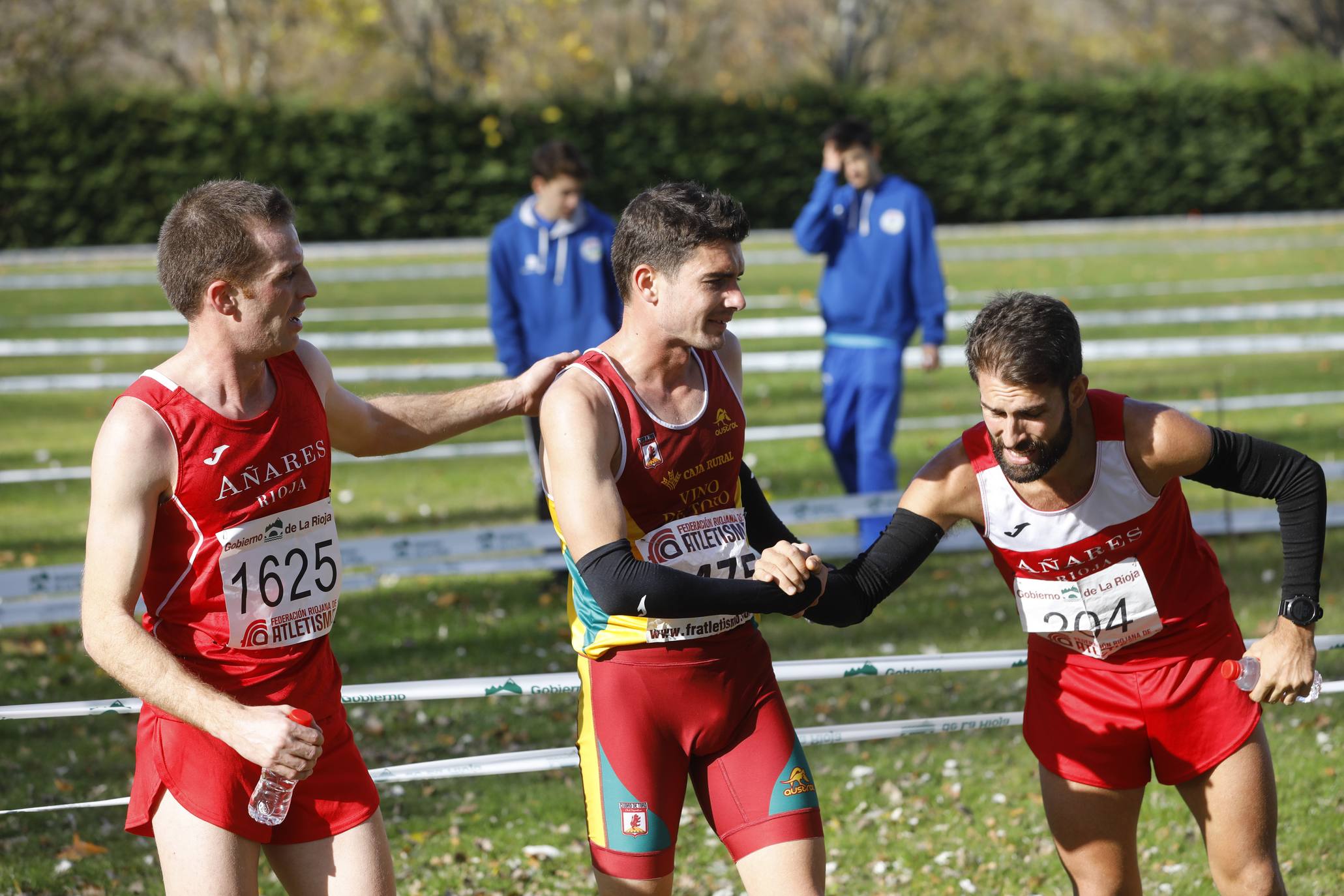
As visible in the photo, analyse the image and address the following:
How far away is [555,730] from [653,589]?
10.9 feet

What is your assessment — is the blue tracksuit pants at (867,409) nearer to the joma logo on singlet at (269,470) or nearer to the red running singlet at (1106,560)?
the red running singlet at (1106,560)

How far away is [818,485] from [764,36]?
4872 cm

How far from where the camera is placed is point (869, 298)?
335 inches

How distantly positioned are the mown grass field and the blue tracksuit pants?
0.68 meters

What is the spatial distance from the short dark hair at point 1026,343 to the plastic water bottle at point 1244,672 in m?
0.83

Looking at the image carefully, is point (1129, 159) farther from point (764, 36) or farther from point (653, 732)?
point (653, 732)

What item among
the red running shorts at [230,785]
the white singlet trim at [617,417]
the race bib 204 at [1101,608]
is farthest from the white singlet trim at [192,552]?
the race bib 204 at [1101,608]

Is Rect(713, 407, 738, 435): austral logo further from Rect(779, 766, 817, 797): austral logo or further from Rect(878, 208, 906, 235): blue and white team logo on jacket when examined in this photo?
Rect(878, 208, 906, 235): blue and white team logo on jacket

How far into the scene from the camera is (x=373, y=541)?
7074 millimetres

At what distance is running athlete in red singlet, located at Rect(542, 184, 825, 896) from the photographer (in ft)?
11.1

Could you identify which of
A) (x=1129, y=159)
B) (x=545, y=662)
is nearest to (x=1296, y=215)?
(x=1129, y=159)

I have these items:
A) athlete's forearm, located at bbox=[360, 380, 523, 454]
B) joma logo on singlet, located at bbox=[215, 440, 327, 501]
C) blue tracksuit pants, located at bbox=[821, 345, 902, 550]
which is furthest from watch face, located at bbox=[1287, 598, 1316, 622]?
blue tracksuit pants, located at bbox=[821, 345, 902, 550]

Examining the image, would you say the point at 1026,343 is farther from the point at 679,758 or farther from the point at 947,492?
the point at 679,758

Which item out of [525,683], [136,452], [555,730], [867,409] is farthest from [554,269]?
[136,452]
